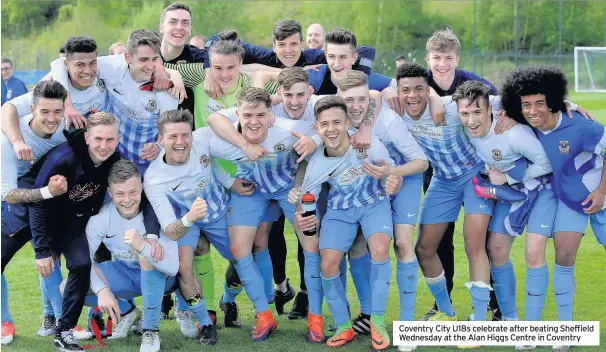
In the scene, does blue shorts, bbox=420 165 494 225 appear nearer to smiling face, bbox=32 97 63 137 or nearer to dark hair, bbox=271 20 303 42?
dark hair, bbox=271 20 303 42

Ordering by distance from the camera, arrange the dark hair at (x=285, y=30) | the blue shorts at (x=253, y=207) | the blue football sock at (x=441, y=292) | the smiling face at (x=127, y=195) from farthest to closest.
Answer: the dark hair at (x=285, y=30) → the blue football sock at (x=441, y=292) → the blue shorts at (x=253, y=207) → the smiling face at (x=127, y=195)

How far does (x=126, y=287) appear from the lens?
543 cm

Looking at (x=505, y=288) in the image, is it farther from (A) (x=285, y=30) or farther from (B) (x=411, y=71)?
(A) (x=285, y=30)

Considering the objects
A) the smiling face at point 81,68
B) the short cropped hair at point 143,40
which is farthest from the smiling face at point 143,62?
the smiling face at point 81,68

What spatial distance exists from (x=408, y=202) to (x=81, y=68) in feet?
7.24

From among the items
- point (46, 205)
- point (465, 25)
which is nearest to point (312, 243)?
point (46, 205)

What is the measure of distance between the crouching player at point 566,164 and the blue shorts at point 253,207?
5.19 ft

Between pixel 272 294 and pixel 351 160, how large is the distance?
122 centimetres

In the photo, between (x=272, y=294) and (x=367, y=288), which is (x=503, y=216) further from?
(x=272, y=294)

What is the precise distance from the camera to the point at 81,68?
18.2 ft

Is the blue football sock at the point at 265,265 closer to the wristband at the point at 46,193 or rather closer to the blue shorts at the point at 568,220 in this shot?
the wristband at the point at 46,193

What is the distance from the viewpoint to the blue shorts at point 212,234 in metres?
5.53

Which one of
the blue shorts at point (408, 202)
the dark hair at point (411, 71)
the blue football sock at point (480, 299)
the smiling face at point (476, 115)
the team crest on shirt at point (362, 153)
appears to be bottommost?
the blue football sock at point (480, 299)

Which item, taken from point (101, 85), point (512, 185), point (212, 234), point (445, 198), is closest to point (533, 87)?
point (512, 185)
